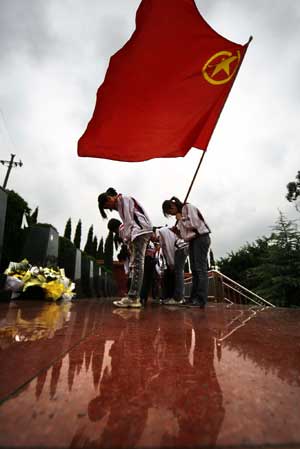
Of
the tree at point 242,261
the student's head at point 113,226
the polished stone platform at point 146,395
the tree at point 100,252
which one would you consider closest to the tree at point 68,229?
the tree at point 100,252

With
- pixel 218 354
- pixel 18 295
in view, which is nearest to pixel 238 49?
pixel 218 354

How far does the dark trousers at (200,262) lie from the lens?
3445 millimetres

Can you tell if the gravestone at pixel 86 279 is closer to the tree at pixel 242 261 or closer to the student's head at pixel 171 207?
the student's head at pixel 171 207

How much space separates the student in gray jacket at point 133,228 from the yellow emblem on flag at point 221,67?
1900mm

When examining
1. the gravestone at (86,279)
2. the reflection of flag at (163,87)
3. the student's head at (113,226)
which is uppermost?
the reflection of flag at (163,87)

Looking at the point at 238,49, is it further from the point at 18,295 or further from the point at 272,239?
the point at 272,239

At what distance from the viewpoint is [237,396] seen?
0.59 m

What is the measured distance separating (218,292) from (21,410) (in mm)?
7082

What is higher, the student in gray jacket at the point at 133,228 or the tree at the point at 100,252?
the tree at the point at 100,252

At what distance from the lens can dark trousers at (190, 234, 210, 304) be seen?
3.44 metres

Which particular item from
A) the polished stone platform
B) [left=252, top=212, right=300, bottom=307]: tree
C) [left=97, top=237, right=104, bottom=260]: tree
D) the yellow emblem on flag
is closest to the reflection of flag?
the yellow emblem on flag

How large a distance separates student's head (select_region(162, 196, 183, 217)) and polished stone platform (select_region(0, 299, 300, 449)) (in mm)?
2815

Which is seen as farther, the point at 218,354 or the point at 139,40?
the point at 139,40

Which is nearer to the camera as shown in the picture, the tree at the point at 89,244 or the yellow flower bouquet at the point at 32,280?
the yellow flower bouquet at the point at 32,280
